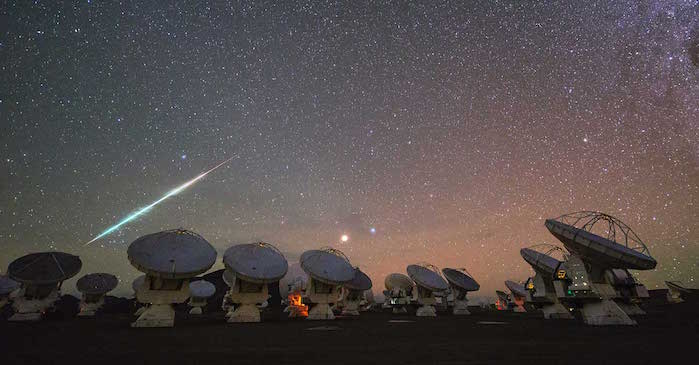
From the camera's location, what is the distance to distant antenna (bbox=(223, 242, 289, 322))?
27.0 metres

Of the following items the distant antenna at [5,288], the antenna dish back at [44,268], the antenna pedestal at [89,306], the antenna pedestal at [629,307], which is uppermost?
the antenna dish back at [44,268]

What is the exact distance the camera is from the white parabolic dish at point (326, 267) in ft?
103

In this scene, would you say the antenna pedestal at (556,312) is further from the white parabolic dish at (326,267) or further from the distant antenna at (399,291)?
the white parabolic dish at (326,267)

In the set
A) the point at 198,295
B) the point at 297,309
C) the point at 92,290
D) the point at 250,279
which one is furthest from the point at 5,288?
the point at 250,279

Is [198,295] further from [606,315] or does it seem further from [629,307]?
Answer: [629,307]

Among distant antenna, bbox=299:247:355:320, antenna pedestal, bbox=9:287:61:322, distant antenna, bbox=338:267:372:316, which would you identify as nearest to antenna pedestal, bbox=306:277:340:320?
distant antenna, bbox=299:247:355:320

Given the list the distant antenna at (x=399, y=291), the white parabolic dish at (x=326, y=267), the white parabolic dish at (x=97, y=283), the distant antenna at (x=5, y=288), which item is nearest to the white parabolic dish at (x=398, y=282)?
the distant antenna at (x=399, y=291)

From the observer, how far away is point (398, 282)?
198 ft

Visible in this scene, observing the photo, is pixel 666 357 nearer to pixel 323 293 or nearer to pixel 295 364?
A: pixel 295 364

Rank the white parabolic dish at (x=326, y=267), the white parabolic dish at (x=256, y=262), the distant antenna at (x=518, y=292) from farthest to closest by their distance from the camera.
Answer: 1. the distant antenna at (x=518, y=292)
2. the white parabolic dish at (x=326, y=267)
3. the white parabolic dish at (x=256, y=262)

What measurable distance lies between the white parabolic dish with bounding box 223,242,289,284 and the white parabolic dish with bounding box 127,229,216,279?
349 cm

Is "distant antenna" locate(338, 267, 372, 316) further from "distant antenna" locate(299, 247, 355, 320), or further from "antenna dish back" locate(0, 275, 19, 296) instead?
"antenna dish back" locate(0, 275, 19, 296)

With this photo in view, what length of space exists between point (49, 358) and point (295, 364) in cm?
733

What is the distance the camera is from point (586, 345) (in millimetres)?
13828
